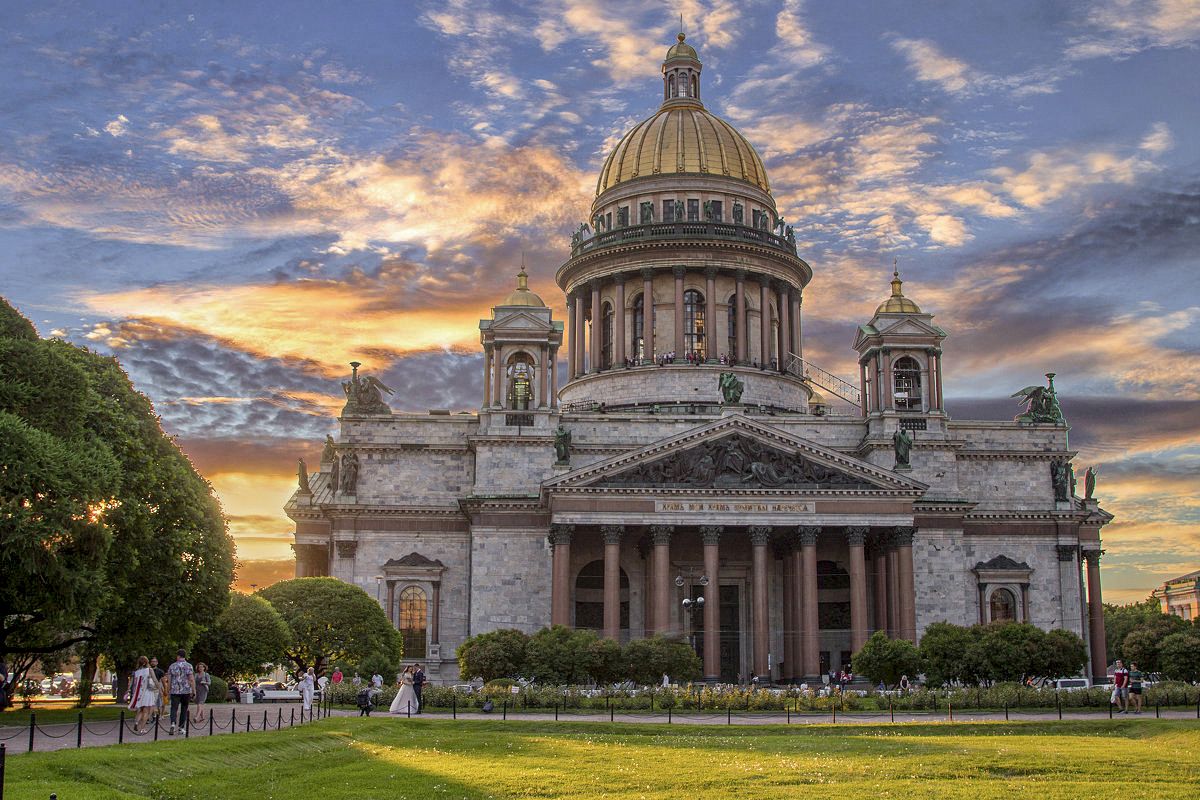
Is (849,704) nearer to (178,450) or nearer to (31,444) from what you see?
(178,450)

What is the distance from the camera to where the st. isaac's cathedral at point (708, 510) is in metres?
66.4

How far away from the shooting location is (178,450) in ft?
146

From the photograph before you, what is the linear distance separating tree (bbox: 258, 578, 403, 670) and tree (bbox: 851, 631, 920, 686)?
858 inches

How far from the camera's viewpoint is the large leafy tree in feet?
113

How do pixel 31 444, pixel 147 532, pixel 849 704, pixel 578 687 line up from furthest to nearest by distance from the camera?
pixel 578 687
pixel 849 704
pixel 147 532
pixel 31 444

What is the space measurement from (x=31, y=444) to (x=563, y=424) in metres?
42.0

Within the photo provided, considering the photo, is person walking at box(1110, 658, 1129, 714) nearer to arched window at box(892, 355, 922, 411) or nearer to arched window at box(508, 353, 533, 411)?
arched window at box(892, 355, 922, 411)

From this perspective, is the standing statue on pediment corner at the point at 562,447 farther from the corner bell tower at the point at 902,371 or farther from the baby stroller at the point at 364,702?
the baby stroller at the point at 364,702

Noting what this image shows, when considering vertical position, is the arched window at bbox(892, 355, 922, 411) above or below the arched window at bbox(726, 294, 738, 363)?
below

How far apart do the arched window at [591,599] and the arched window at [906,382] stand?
19.2m

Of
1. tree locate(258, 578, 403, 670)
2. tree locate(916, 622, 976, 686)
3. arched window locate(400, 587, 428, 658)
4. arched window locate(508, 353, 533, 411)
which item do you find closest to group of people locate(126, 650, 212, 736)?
tree locate(258, 578, 403, 670)

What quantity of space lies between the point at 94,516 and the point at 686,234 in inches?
2083

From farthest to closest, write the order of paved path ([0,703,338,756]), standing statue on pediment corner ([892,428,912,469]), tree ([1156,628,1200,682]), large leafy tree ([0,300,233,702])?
standing statue on pediment corner ([892,428,912,469]) < tree ([1156,628,1200,682]) < large leafy tree ([0,300,233,702]) < paved path ([0,703,338,756])

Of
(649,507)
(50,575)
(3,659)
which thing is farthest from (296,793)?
(649,507)
